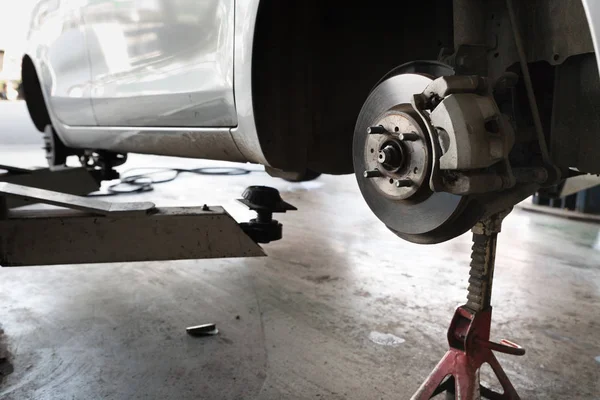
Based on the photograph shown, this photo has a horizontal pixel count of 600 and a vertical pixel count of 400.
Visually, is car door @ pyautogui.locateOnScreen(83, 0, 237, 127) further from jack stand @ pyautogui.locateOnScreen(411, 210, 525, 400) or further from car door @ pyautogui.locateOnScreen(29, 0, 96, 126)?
jack stand @ pyautogui.locateOnScreen(411, 210, 525, 400)

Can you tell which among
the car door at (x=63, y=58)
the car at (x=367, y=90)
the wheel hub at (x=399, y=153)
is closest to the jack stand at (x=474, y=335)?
the car at (x=367, y=90)

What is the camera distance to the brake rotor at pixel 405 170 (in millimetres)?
892

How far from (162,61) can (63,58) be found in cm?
88

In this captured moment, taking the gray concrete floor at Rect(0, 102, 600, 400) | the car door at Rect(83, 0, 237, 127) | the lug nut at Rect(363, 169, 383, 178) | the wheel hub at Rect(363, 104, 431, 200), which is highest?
the car door at Rect(83, 0, 237, 127)

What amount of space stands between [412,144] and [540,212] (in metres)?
3.42

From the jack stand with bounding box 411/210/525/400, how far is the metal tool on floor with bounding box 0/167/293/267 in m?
0.56

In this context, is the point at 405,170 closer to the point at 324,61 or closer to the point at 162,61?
the point at 324,61

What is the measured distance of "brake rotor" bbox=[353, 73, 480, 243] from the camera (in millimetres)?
892

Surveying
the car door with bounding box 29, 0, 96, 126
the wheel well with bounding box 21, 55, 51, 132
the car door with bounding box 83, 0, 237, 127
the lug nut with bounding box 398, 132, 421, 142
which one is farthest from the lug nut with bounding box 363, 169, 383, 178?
the wheel well with bounding box 21, 55, 51, 132

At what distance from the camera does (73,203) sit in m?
1.29

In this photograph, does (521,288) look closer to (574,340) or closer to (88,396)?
(574,340)

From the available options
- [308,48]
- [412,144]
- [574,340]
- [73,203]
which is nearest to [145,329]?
[73,203]

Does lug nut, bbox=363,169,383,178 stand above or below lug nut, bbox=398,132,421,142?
below

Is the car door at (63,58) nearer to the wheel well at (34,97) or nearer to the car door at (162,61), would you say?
the car door at (162,61)
